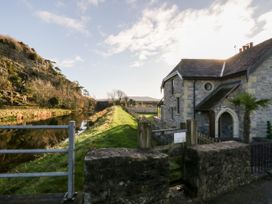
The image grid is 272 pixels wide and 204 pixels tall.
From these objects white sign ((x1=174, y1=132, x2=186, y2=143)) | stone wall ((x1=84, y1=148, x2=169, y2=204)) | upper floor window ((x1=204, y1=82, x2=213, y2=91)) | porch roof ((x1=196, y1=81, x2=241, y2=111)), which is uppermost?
upper floor window ((x1=204, y1=82, x2=213, y2=91))

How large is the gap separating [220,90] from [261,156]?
8.79 meters

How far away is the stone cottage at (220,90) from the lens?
1313 cm

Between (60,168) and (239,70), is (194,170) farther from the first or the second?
(239,70)

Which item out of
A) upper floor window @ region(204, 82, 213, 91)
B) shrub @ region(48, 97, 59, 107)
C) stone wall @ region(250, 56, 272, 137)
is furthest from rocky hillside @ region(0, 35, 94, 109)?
stone wall @ region(250, 56, 272, 137)

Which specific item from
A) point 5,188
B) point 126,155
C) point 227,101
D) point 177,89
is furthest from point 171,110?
point 126,155

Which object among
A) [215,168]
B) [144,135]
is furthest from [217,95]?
[144,135]

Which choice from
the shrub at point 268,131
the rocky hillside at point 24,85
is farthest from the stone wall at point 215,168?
the rocky hillside at point 24,85

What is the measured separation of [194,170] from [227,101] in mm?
10591

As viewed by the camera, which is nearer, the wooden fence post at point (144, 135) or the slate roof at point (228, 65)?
the wooden fence post at point (144, 135)

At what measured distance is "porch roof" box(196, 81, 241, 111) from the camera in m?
13.8

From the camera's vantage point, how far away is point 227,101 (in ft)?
44.8

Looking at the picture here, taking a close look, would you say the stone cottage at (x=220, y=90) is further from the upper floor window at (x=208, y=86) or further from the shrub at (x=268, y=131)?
the shrub at (x=268, y=131)

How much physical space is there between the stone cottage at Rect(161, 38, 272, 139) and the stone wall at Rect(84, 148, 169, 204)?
10.9m

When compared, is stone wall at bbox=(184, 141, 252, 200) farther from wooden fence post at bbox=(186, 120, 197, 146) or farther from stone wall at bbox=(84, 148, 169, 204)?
stone wall at bbox=(84, 148, 169, 204)
